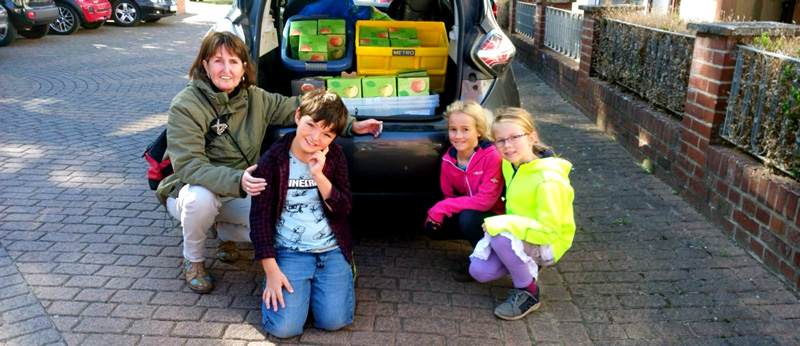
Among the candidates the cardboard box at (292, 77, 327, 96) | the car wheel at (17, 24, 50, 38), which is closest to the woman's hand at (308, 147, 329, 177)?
the cardboard box at (292, 77, 327, 96)

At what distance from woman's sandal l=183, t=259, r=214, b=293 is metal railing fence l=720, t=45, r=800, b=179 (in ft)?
10.6

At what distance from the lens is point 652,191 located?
4.94 m

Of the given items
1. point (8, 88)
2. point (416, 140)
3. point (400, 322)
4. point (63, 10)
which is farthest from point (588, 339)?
point (63, 10)

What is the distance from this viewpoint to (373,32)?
4578 millimetres

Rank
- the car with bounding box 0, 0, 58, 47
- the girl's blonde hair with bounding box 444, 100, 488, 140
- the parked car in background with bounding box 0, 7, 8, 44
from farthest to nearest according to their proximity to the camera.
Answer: the car with bounding box 0, 0, 58, 47, the parked car in background with bounding box 0, 7, 8, 44, the girl's blonde hair with bounding box 444, 100, 488, 140

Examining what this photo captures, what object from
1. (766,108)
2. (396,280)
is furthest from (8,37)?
(766,108)

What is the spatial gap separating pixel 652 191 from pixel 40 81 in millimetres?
8861

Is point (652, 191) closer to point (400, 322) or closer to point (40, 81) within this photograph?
point (400, 322)

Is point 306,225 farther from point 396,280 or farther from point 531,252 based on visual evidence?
point 531,252

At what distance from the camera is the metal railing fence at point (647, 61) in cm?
522

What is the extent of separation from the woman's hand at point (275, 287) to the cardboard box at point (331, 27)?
221cm

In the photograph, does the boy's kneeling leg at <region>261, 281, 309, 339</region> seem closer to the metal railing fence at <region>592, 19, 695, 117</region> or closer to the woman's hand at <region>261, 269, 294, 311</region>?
the woman's hand at <region>261, 269, 294, 311</region>

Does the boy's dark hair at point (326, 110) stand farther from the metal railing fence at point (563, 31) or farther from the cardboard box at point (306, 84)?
the metal railing fence at point (563, 31)

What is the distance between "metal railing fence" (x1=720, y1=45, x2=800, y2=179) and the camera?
3.71 metres
